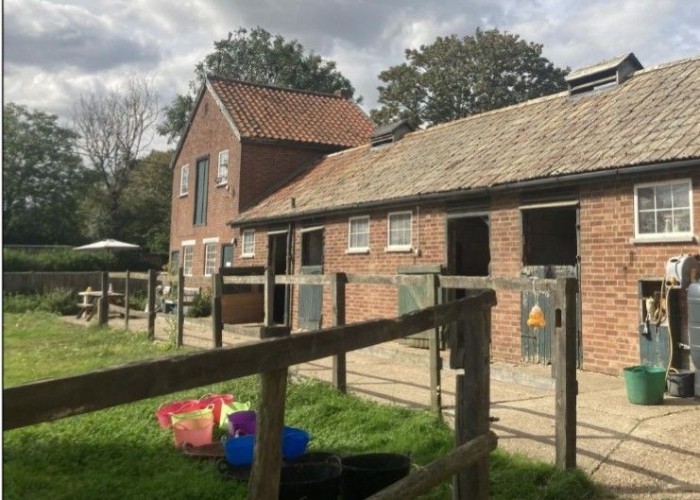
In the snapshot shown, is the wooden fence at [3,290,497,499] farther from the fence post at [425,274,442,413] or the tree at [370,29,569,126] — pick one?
the tree at [370,29,569,126]

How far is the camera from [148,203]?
39.0 meters

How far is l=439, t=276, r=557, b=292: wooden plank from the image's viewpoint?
4700 millimetres

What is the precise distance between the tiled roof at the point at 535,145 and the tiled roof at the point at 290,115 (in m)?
4.40

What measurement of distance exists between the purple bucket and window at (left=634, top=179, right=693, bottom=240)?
6.55 metres

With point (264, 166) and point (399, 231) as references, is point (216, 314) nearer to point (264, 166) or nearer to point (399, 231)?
point (399, 231)

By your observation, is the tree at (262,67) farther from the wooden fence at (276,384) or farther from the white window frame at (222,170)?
the wooden fence at (276,384)

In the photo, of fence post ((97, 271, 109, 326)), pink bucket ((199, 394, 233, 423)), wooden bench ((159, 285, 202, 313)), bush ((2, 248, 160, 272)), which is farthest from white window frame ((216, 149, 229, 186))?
pink bucket ((199, 394, 233, 423))

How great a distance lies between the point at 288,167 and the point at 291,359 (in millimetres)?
18740

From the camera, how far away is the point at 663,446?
4.89 m

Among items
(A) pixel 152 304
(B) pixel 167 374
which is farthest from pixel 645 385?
(A) pixel 152 304

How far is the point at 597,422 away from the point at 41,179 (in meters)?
47.0

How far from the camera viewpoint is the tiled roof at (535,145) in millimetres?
8914

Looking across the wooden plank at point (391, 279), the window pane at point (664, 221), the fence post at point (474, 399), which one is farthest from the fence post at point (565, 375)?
the window pane at point (664, 221)

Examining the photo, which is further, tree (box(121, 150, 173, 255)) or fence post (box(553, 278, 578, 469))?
tree (box(121, 150, 173, 255))
